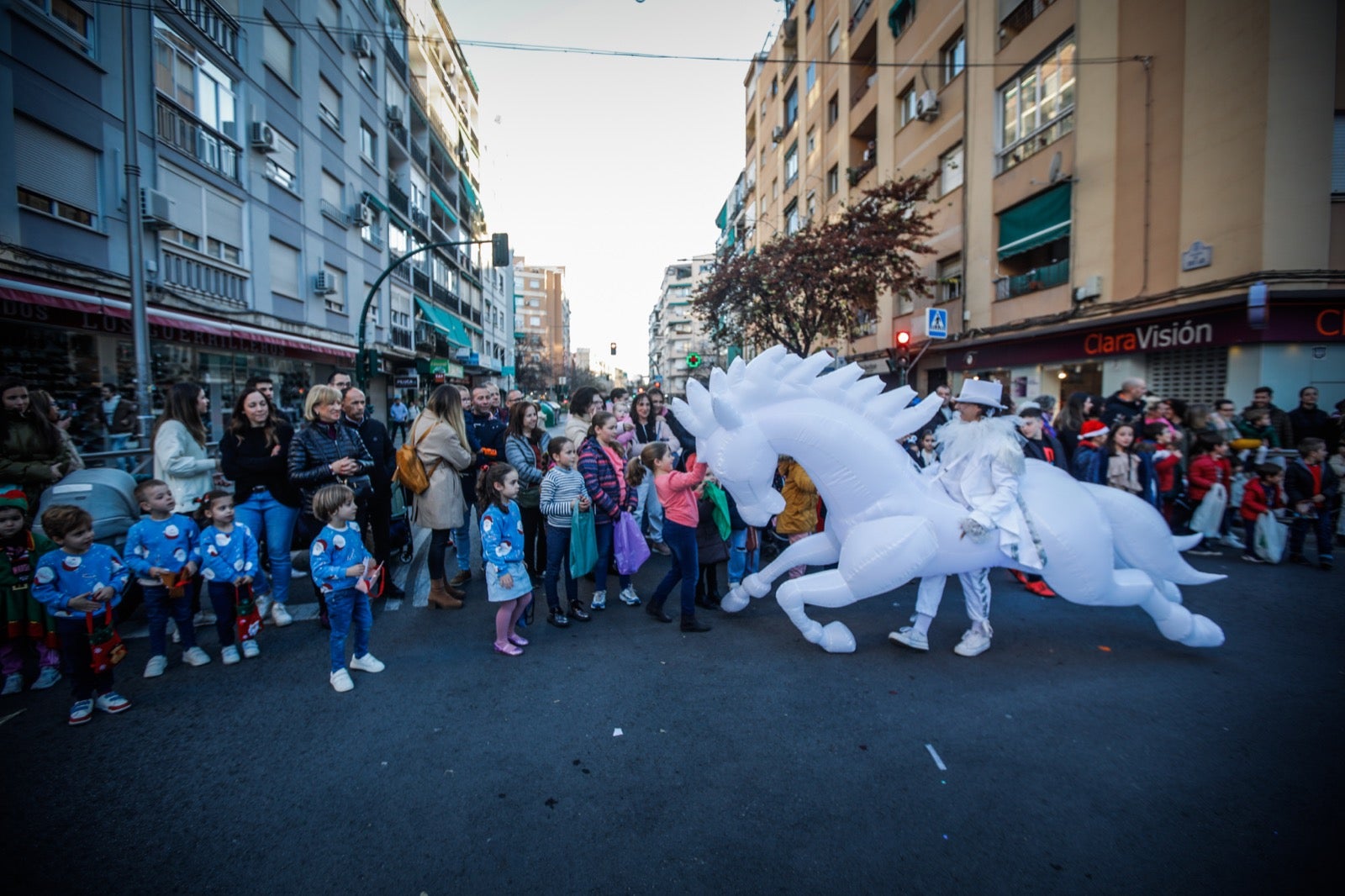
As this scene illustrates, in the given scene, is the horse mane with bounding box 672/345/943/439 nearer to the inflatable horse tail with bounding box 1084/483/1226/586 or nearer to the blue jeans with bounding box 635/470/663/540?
the inflatable horse tail with bounding box 1084/483/1226/586

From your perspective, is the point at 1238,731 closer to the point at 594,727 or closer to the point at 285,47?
the point at 594,727

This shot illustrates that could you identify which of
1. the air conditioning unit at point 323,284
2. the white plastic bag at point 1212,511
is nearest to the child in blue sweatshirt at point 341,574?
the white plastic bag at point 1212,511

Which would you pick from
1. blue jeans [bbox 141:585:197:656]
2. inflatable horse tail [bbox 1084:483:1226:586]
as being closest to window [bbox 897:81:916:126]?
inflatable horse tail [bbox 1084:483:1226:586]

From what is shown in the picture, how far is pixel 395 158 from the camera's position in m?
23.8

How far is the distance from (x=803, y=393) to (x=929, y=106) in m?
15.3

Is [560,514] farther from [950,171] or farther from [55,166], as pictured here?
[950,171]

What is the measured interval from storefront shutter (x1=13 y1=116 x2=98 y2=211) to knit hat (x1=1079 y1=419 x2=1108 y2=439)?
1475 centimetres

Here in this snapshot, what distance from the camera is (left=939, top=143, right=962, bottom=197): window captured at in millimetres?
14602

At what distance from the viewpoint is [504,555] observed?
3.84 meters

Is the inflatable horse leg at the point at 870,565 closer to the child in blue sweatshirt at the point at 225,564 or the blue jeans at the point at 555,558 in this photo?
the blue jeans at the point at 555,558

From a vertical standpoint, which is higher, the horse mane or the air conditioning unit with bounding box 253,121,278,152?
the air conditioning unit with bounding box 253,121,278,152

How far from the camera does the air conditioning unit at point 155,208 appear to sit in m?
10.5

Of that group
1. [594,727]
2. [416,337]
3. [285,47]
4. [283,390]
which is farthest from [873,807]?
[416,337]

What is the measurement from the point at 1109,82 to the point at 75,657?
15.1 metres
